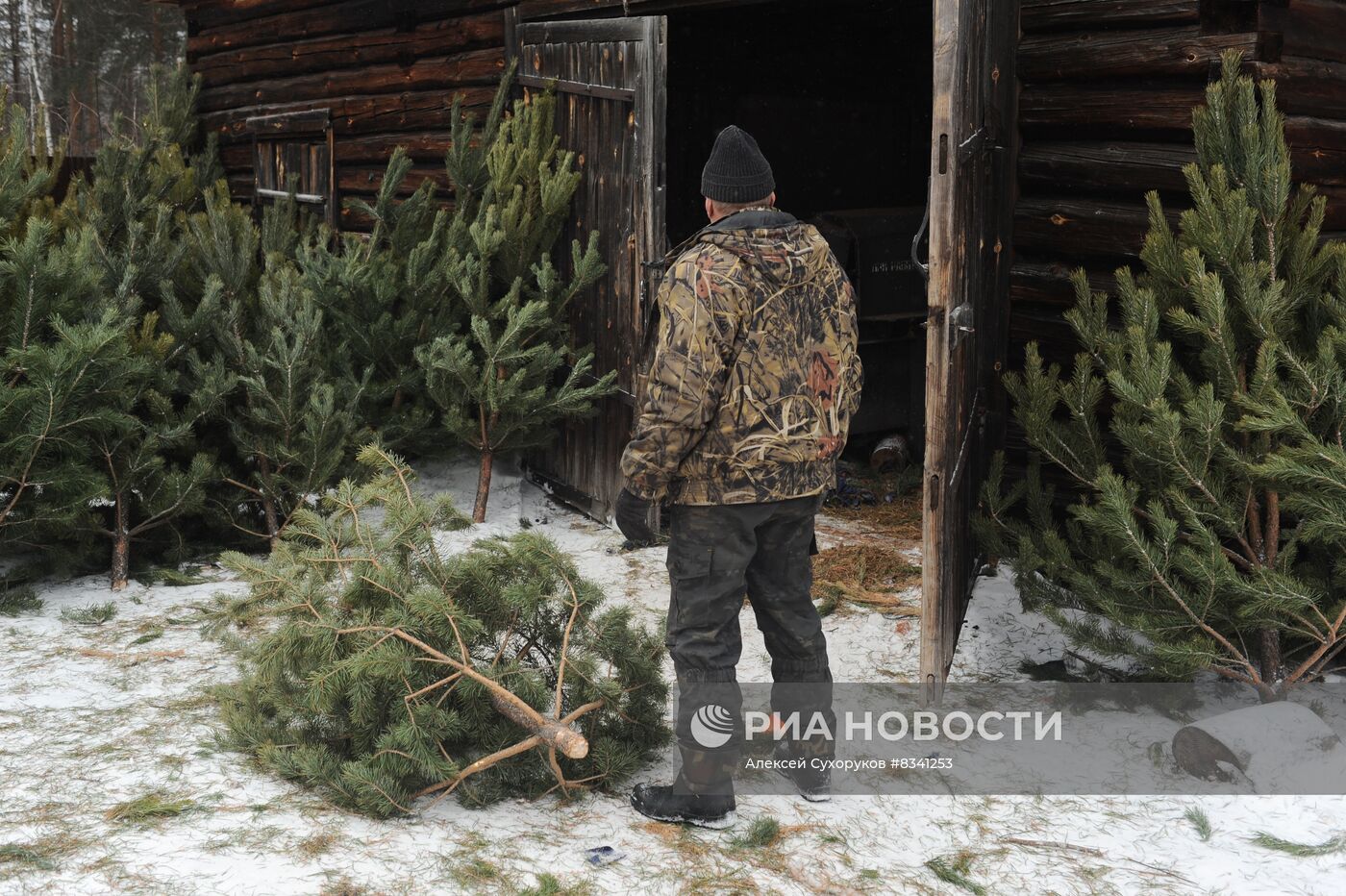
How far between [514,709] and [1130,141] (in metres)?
3.91

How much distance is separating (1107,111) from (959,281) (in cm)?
174

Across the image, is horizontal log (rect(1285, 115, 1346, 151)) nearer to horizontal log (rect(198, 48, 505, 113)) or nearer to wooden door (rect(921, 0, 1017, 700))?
wooden door (rect(921, 0, 1017, 700))

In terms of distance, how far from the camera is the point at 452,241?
778cm

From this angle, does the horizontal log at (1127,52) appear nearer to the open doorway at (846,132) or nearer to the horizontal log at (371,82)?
the open doorway at (846,132)

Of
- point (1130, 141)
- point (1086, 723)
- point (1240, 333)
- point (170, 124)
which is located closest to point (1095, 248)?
point (1130, 141)

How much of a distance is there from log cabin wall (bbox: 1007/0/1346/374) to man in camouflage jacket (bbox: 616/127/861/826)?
2.39 metres

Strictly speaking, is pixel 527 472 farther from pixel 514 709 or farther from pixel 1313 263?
pixel 1313 263

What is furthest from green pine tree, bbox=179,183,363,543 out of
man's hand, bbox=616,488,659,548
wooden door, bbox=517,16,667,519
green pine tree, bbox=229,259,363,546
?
man's hand, bbox=616,488,659,548

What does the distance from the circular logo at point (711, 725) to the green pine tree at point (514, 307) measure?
3.62 m

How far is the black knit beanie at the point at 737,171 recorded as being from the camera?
400cm

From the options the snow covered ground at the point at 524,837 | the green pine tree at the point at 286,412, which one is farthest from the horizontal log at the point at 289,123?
the snow covered ground at the point at 524,837

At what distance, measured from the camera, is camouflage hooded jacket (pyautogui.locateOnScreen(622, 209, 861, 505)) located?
385 centimetres

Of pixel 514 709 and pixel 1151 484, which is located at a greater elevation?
pixel 1151 484

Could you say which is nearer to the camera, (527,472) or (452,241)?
(452,241)
